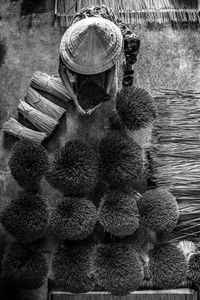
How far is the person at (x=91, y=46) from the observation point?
11.1 ft

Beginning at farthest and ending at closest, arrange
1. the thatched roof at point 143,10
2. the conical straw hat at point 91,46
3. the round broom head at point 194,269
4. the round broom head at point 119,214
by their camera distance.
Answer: the thatched roof at point 143,10, the round broom head at point 194,269, the round broom head at point 119,214, the conical straw hat at point 91,46

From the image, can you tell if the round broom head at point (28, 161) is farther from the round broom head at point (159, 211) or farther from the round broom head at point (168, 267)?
the round broom head at point (168, 267)

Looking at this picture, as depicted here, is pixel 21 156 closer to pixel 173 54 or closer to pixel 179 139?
pixel 179 139

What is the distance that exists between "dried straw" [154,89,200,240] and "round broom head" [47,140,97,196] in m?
0.54

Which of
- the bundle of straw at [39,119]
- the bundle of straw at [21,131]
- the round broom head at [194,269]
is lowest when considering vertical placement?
the round broom head at [194,269]

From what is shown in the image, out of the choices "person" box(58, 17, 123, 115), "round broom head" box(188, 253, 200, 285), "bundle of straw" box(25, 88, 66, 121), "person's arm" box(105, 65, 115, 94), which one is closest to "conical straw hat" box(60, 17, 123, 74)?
"person" box(58, 17, 123, 115)

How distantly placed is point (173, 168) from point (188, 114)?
44 cm

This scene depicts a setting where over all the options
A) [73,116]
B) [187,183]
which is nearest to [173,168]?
[187,183]

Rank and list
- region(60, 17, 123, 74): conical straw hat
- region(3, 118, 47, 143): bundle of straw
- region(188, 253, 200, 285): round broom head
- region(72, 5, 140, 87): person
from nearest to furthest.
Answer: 1. region(60, 17, 123, 74): conical straw hat
2. region(72, 5, 140, 87): person
3. region(188, 253, 200, 285): round broom head
4. region(3, 118, 47, 143): bundle of straw

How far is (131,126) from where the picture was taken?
12.6 ft

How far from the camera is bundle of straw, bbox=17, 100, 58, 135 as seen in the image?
12.9 feet

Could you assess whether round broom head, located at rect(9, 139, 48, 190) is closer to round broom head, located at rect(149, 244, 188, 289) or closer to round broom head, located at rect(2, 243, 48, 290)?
round broom head, located at rect(2, 243, 48, 290)

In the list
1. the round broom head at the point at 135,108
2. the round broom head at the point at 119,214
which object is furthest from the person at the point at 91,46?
the round broom head at the point at 119,214

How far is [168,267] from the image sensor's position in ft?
12.3
